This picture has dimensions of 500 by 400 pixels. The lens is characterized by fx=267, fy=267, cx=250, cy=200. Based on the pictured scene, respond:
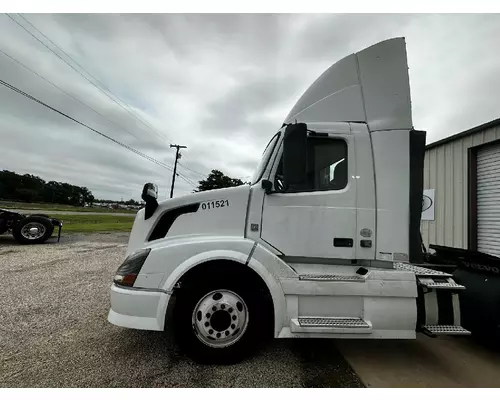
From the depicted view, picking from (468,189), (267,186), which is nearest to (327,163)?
(267,186)

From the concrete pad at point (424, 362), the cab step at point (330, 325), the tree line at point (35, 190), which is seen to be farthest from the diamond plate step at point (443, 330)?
the tree line at point (35, 190)

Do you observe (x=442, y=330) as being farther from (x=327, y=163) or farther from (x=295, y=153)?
(x=295, y=153)

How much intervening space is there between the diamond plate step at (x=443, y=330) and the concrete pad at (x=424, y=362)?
0.38 m

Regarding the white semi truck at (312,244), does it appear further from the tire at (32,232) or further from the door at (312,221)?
the tire at (32,232)

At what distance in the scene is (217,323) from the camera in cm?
266

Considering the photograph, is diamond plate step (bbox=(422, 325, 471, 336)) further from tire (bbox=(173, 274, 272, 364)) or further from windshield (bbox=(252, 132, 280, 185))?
windshield (bbox=(252, 132, 280, 185))

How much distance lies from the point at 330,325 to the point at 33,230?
1226 centimetres

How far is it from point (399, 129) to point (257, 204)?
1.74 meters

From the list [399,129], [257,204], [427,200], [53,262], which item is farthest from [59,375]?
[427,200]

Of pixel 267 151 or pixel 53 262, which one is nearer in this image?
pixel 267 151

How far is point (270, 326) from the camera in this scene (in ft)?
8.95

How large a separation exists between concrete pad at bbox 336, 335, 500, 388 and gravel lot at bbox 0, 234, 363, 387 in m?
0.23

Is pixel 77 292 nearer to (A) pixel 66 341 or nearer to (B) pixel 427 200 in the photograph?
(A) pixel 66 341

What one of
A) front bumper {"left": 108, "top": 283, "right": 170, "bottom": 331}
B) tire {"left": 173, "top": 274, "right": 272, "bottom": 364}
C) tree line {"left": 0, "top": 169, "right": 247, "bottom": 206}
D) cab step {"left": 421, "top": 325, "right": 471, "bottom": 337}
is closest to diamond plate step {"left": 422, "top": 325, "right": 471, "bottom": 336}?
cab step {"left": 421, "top": 325, "right": 471, "bottom": 337}
